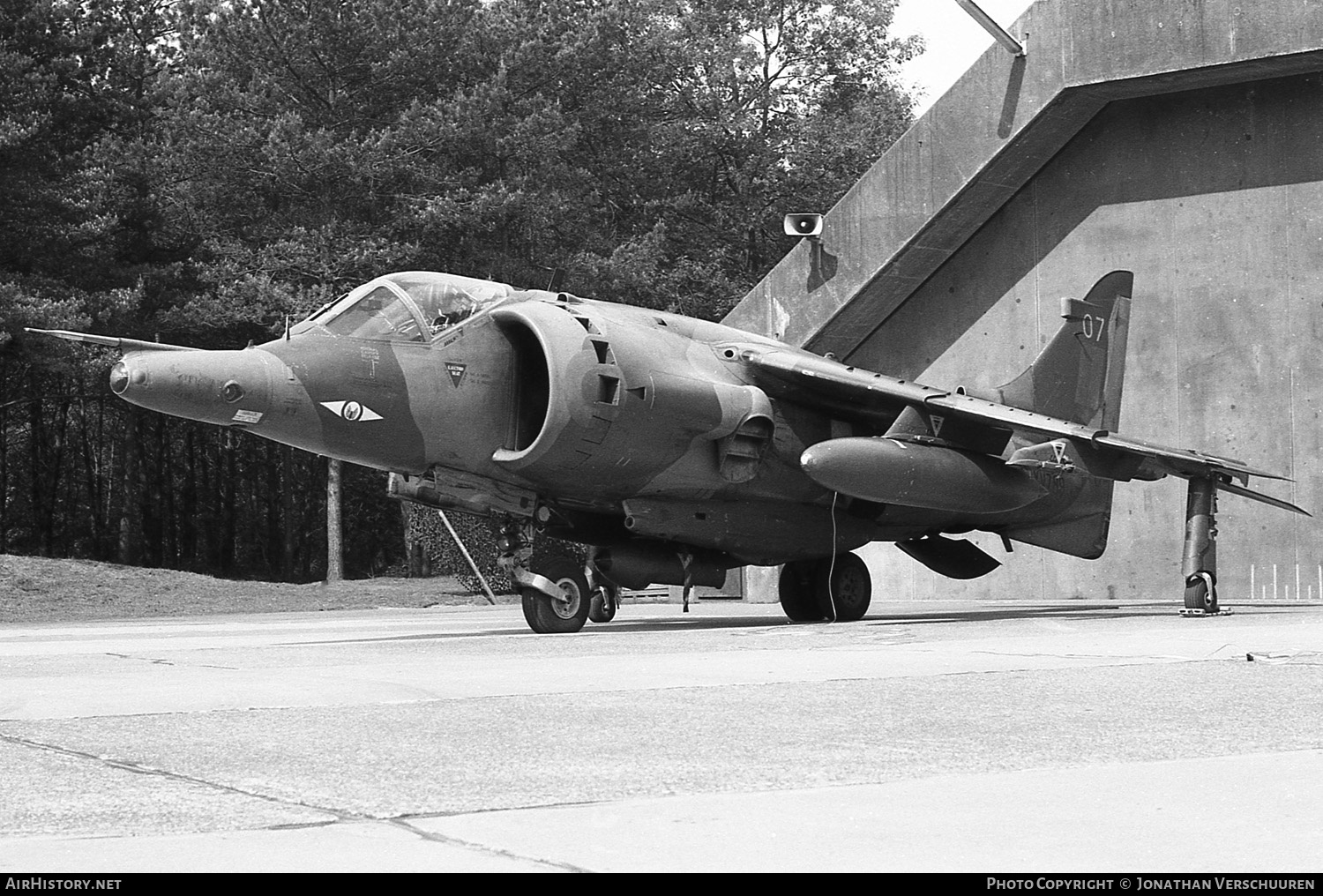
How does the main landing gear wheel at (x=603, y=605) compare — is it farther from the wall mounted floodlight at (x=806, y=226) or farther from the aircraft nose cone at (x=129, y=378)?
the wall mounted floodlight at (x=806, y=226)

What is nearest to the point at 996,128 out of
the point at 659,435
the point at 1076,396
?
the point at 1076,396

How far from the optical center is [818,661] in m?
10.2

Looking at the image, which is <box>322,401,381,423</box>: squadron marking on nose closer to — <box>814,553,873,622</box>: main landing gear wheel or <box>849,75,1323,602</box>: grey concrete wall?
<box>814,553,873,622</box>: main landing gear wheel

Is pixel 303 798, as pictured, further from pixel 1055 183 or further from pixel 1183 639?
pixel 1055 183

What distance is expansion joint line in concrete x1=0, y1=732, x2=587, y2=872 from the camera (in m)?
3.81

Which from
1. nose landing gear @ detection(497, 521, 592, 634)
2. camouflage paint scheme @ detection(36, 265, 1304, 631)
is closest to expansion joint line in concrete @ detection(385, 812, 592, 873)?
camouflage paint scheme @ detection(36, 265, 1304, 631)

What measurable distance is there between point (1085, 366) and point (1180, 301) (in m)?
5.61

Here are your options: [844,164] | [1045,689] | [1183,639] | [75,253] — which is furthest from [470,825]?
[844,164]

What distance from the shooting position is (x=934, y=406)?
15938mm

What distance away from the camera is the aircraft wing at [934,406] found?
51.9ft

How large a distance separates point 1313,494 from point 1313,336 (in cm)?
225

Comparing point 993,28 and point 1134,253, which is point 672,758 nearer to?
point 993,28

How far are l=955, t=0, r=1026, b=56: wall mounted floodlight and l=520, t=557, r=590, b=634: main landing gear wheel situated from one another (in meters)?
11.3

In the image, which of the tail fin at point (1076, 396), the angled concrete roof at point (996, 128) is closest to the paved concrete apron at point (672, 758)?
the tail fin at point (1076, 396)
